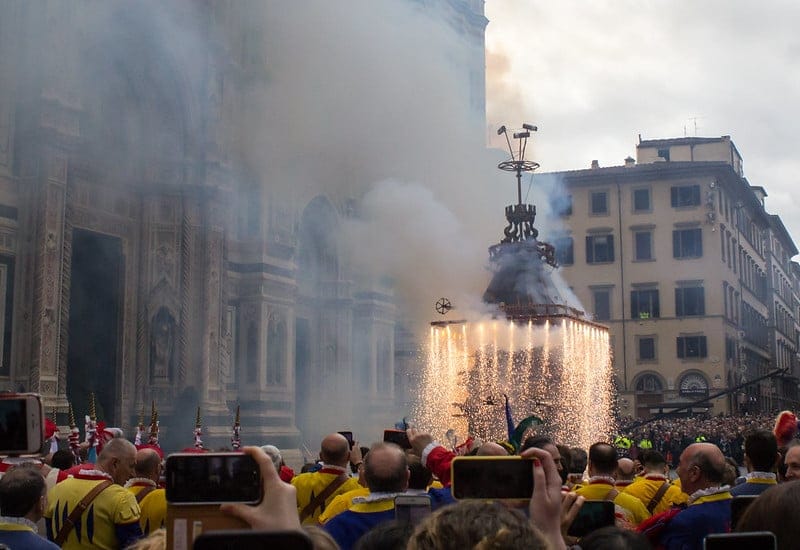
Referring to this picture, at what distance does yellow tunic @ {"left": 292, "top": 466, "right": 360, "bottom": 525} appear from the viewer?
24.9ft

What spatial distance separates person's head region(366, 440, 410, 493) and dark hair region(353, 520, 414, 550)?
1.67 meters

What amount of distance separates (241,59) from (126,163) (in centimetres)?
485

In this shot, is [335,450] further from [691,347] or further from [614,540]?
[691,347]

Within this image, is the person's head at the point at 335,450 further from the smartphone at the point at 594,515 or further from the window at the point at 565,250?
the window at the point at 565,250

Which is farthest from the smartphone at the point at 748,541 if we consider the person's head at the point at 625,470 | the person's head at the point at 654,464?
the person's head at the point at 625,470

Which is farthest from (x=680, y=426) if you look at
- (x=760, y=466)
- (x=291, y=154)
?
(x=760, y=466)

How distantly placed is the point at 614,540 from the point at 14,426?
274cm

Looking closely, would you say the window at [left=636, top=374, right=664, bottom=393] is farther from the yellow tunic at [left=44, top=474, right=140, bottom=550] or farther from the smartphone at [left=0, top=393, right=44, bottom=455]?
the smartphone at [left=0, top=393, right=44, bottom=455]

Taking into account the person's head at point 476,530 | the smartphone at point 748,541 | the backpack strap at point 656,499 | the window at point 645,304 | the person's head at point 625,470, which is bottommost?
the backpack strap at point 656,499

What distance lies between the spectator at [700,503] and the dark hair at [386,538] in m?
2.53

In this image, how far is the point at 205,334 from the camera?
2339cm

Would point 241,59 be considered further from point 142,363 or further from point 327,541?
point 327,541

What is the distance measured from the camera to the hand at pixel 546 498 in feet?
11.4

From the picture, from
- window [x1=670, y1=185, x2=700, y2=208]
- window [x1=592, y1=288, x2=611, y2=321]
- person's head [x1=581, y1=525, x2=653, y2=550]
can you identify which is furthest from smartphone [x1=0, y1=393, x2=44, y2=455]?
window [x1=670, y1=185, x2=700, y2=208]
